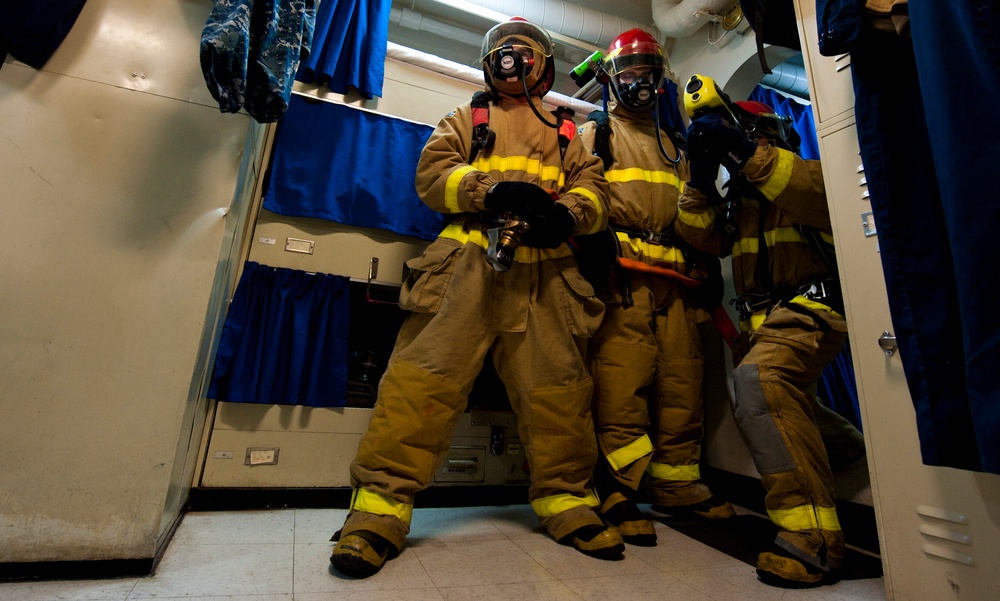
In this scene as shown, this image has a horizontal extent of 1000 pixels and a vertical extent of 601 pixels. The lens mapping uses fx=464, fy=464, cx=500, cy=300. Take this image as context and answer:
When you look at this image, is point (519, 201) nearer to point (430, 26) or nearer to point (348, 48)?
point (348, 48)

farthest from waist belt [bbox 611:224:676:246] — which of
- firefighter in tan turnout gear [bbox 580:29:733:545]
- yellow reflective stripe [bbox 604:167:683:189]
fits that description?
yellow reflective stripe [bbox 604:167:683:189]

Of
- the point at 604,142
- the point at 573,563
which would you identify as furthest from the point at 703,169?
the point at 573,563

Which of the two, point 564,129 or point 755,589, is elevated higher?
point 564,129

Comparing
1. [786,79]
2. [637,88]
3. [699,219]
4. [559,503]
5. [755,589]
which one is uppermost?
[786,79]

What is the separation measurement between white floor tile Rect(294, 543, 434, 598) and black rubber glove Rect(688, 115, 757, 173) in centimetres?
169

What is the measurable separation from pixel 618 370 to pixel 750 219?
833mm

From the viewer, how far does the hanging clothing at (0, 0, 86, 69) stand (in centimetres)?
116

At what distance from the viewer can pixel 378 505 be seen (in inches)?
56.7

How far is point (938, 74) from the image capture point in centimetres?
84

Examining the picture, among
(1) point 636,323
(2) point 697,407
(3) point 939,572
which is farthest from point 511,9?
(3) point 939,572

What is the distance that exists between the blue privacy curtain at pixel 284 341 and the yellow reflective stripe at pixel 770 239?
1746 millimetres

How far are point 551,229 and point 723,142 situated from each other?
702 millimetres

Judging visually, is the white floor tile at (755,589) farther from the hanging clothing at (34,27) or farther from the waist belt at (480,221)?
the hanging clothing at (34,27)

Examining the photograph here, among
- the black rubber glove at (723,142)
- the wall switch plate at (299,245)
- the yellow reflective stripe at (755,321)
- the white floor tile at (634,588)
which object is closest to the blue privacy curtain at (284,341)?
the wall switch plate at (299,245)
